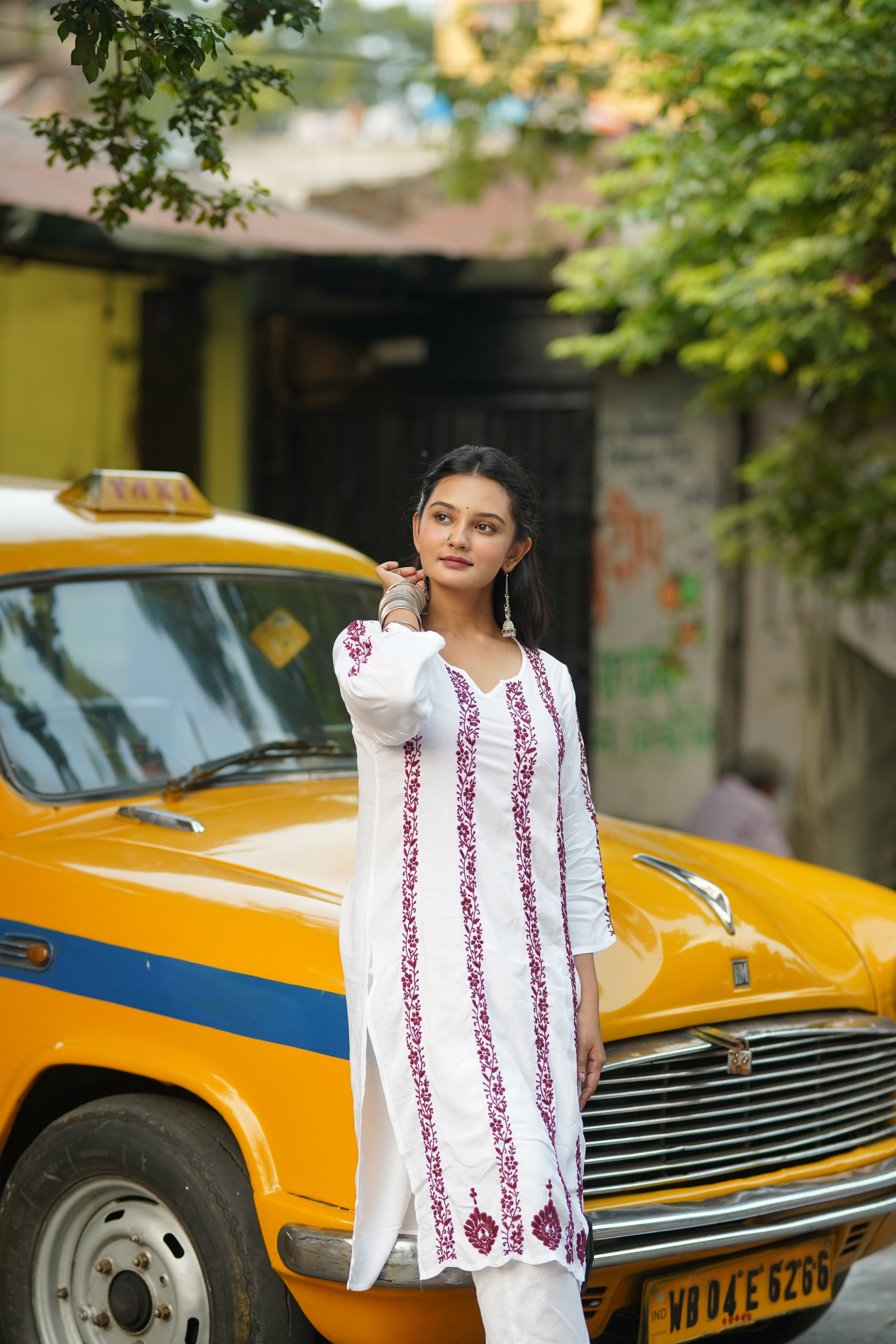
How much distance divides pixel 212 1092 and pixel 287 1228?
0.30 m

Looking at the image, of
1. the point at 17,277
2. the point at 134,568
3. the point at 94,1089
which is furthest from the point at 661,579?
the point at 94,1089

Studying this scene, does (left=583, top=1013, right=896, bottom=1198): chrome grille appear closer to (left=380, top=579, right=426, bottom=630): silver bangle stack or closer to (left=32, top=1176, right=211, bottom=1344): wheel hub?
(left=32, top=1176, right=211, bottom=1344): wheel hub

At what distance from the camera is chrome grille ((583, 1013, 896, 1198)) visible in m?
3.12

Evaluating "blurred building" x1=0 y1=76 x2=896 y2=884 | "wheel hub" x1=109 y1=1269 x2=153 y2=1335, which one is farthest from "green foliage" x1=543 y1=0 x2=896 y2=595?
"wheel hub" x1=109 y1=1269 x2=153 y2=1335

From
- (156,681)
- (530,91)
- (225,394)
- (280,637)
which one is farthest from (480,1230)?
(530,91)

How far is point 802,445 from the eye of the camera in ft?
27.8

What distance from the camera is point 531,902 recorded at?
2740mm

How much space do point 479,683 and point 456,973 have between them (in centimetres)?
51

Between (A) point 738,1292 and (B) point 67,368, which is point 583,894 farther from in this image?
Result: (B) point 67,368

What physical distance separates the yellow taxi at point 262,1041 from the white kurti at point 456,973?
0.16 meters

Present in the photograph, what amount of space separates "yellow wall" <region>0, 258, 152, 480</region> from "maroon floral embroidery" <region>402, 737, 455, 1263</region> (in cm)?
696

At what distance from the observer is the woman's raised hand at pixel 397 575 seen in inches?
109

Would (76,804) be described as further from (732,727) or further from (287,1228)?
(732,727)

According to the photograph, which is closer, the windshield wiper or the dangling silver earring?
the dangling silver earring
